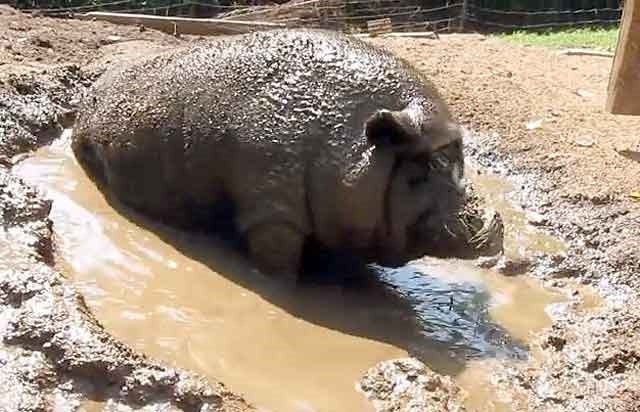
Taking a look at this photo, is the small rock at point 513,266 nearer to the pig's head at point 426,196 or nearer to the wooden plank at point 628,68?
the pig's head at point 426,196

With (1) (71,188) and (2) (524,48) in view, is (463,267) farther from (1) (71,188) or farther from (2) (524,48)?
(2) (524,48)

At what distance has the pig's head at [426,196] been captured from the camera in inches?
187

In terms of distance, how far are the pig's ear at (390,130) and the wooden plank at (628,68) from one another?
342 cm

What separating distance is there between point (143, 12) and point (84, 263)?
1028 cm

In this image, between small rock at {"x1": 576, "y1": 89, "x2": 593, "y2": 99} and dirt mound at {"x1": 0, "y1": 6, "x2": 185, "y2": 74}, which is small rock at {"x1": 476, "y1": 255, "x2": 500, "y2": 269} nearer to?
dirt mound at {"x1": 0, "y1": 6, "x2": 185, "y2": 74}

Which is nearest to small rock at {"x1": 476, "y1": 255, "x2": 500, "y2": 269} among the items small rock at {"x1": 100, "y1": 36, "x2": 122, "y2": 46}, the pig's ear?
the pig's ear

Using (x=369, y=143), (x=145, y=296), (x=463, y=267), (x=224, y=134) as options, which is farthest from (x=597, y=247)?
(x=145, y=296)

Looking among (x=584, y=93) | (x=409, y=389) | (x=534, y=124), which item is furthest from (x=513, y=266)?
(x=584, y=93)

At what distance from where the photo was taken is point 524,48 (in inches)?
449

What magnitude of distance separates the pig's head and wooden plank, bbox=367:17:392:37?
900 centimetres

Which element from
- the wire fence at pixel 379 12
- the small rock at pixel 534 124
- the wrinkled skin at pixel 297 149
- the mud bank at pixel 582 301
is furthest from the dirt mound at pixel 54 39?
the small rock at pixel 534 124

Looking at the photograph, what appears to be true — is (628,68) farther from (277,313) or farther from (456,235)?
(277,313)

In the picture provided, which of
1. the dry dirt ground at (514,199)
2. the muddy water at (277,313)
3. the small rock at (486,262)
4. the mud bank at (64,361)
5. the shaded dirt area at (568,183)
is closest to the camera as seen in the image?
the mud bank at (64,361)

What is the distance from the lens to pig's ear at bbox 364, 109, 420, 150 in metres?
4.62
